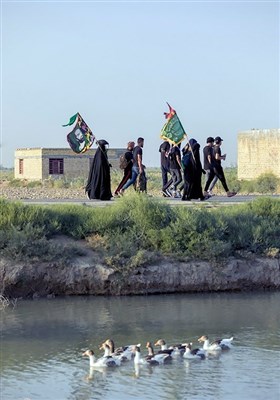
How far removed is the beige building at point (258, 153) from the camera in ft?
180

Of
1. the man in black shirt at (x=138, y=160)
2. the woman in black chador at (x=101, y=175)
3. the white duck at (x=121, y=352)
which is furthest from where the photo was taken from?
the woman in black chador at (x=101, y=175)

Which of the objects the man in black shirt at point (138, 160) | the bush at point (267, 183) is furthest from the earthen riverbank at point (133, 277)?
the bush at point (267, 183)

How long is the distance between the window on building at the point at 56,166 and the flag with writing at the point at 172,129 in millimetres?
49902

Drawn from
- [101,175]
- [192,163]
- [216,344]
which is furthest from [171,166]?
[216,344]

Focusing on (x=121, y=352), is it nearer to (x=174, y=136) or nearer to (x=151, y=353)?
(x=151, y=353)

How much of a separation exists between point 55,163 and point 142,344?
62.8 meters

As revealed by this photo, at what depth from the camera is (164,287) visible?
20359mm

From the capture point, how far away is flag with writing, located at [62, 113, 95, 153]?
91.0 feet

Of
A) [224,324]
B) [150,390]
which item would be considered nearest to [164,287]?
[224,324]

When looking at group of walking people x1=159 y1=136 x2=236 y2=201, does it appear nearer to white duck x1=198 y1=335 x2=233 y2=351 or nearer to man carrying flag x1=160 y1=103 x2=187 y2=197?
man carrying flag x1=160 y1=103 x2=187 y2=197

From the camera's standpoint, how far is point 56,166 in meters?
78.6

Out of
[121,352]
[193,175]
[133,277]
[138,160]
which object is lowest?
[121,352]

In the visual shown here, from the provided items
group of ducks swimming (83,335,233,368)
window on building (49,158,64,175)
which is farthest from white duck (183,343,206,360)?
window on building (49,158,64,175)

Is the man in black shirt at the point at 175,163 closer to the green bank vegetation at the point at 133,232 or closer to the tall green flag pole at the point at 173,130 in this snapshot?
the tall green flag pole at the point at 173,130
